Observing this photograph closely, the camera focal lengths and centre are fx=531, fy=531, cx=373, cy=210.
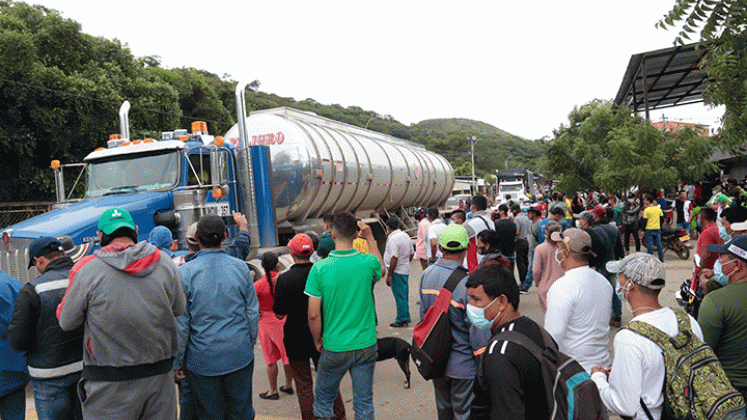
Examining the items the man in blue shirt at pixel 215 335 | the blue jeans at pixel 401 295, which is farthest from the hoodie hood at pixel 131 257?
the blue jeans at pixel 401 295

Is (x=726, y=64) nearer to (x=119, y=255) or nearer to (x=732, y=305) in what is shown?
(x=732, y=305)

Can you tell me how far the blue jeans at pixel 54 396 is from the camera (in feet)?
11.8

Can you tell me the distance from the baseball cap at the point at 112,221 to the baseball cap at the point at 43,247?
0.87 metres

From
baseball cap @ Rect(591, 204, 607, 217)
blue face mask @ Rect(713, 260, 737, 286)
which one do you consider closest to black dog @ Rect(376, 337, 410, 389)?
blue face mask @ Rect(713, 260, 737, 286)

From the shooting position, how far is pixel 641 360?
7.34 ft

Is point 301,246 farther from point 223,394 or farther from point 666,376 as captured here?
point 666,376

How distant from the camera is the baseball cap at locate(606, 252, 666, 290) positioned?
2.43 meters

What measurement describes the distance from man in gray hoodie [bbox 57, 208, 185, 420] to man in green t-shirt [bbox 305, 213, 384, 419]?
116 cm

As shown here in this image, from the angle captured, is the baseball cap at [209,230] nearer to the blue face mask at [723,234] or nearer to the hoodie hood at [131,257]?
the hoodie hood at [131,257]

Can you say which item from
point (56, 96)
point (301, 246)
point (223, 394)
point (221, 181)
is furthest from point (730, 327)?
point (56, 96)

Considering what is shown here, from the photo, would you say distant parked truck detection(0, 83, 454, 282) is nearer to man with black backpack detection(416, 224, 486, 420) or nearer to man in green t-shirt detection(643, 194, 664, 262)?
man with black backpack detection(416, 224, 486, 420)

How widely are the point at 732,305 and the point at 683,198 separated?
17005 mm

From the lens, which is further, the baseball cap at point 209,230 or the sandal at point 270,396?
the sandal at point 270,396

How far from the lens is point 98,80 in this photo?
20.7 meters
